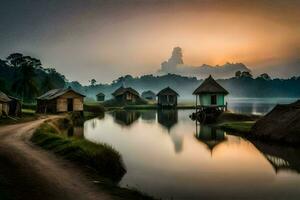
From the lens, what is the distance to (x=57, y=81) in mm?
147000

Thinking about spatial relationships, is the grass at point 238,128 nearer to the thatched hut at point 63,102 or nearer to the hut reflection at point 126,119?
the hut reflection at point 126,119

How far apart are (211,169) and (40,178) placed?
12.0m

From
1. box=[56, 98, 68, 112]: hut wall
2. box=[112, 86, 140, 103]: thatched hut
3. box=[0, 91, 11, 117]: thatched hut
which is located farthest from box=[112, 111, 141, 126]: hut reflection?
box=[112, 86, 140, 103]: thatched hut

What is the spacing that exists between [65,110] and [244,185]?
4768 cm

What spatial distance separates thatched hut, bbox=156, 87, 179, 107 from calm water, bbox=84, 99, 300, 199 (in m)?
66.4

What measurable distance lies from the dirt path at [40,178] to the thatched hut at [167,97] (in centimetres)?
8163

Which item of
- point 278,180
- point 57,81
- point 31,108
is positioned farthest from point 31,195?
point 57,81

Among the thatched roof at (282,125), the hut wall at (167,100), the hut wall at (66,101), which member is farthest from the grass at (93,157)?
the hut wall at (167,100)

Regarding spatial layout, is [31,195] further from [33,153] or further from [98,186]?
[33,153]

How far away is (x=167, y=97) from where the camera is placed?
10438 centimetres

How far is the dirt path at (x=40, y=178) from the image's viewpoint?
A: 13266 mm

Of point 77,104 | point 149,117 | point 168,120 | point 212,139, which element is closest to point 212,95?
point 168,120

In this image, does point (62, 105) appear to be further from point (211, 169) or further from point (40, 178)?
point (40, 178)

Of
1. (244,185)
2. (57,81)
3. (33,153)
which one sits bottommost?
(244,185)
